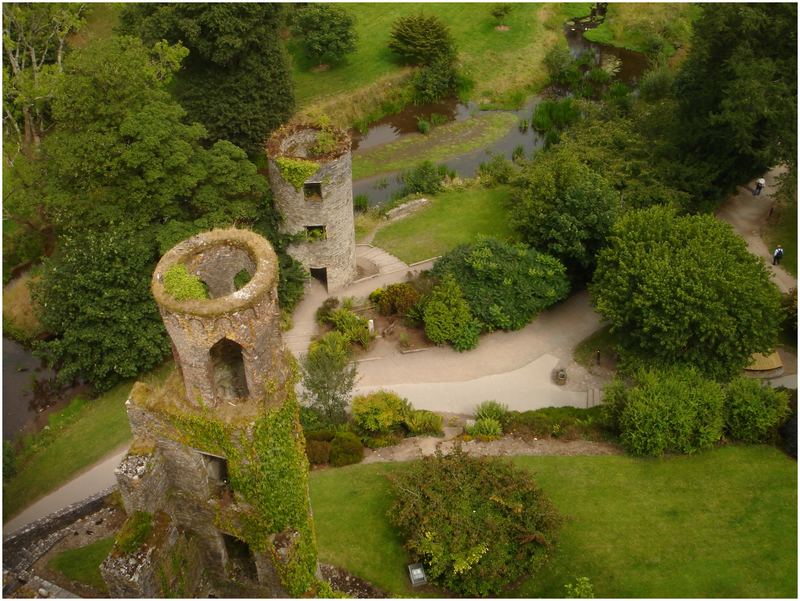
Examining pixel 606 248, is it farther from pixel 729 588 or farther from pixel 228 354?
pixel 228 354

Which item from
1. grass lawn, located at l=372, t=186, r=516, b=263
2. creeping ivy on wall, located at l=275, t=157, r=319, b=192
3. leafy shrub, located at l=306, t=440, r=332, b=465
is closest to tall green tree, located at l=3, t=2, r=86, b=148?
creeping ivy on wall, located at l=275, t=157, r=319, b=192

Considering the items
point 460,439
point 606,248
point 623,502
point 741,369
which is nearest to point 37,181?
point 460,439

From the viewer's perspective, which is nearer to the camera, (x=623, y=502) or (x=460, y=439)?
(x=623, y=502)

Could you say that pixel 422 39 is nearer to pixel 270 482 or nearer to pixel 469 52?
pixel 469 52

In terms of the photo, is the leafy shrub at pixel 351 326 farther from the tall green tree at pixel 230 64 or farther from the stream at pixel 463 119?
the tall green tree at pixel 230 64

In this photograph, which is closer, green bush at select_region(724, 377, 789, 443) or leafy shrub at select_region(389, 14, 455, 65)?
green bush at select_region(724, 377, 789, 443)

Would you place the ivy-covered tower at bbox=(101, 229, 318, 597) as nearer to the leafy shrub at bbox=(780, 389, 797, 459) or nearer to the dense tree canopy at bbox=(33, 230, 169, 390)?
the dense tree canopy at bbox=(33, 230, 169, 390)
